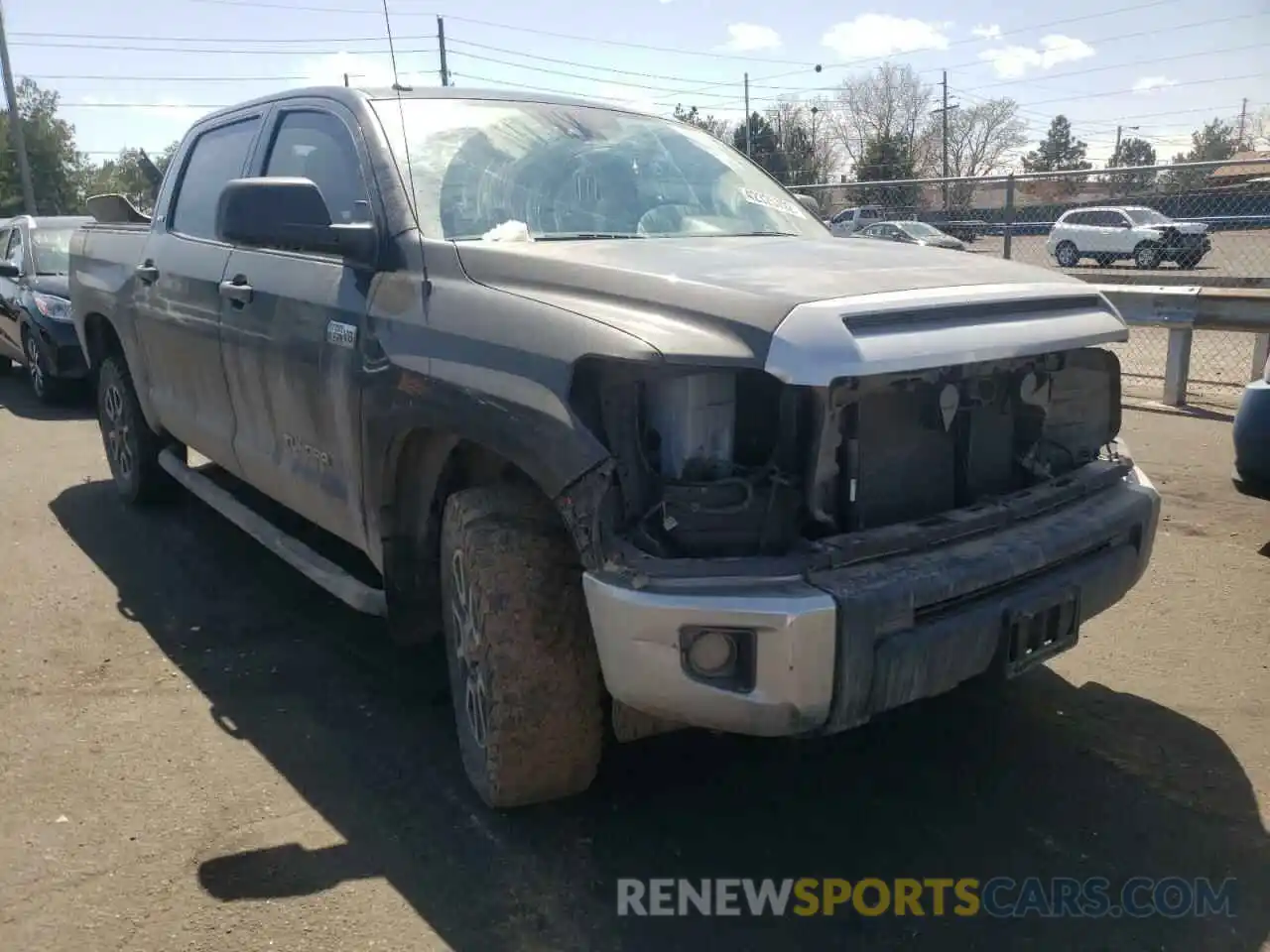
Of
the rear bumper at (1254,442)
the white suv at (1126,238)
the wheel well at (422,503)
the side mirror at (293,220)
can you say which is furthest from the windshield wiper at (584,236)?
the white suv at (1126,238)

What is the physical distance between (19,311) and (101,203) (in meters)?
4.39

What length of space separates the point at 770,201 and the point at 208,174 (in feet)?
8.31

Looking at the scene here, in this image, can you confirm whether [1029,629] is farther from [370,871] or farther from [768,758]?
[370,871]

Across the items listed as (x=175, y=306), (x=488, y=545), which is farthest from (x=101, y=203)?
(x=488, y=545)

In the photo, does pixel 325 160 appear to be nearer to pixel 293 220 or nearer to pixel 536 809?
pixel 293 220

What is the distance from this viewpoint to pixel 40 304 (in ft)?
31.8

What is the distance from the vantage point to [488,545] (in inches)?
107

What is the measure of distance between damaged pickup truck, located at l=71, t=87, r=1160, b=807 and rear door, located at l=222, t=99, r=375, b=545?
0.06 feet

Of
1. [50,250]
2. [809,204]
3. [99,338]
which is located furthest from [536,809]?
[50,250]

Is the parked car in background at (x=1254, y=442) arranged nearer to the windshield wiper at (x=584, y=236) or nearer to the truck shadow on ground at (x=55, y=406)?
the windshield wiper at (x=584, y=236)

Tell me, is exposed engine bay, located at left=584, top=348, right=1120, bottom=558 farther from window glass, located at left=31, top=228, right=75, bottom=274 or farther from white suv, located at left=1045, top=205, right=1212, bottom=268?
white suv, located at left=1045, top=205, right=1212, bottom=268

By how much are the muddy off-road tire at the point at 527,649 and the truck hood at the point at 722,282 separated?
578 mm

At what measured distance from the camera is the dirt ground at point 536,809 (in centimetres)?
256

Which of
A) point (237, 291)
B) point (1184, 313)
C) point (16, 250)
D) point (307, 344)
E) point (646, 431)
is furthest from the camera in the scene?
point (16, 250)
